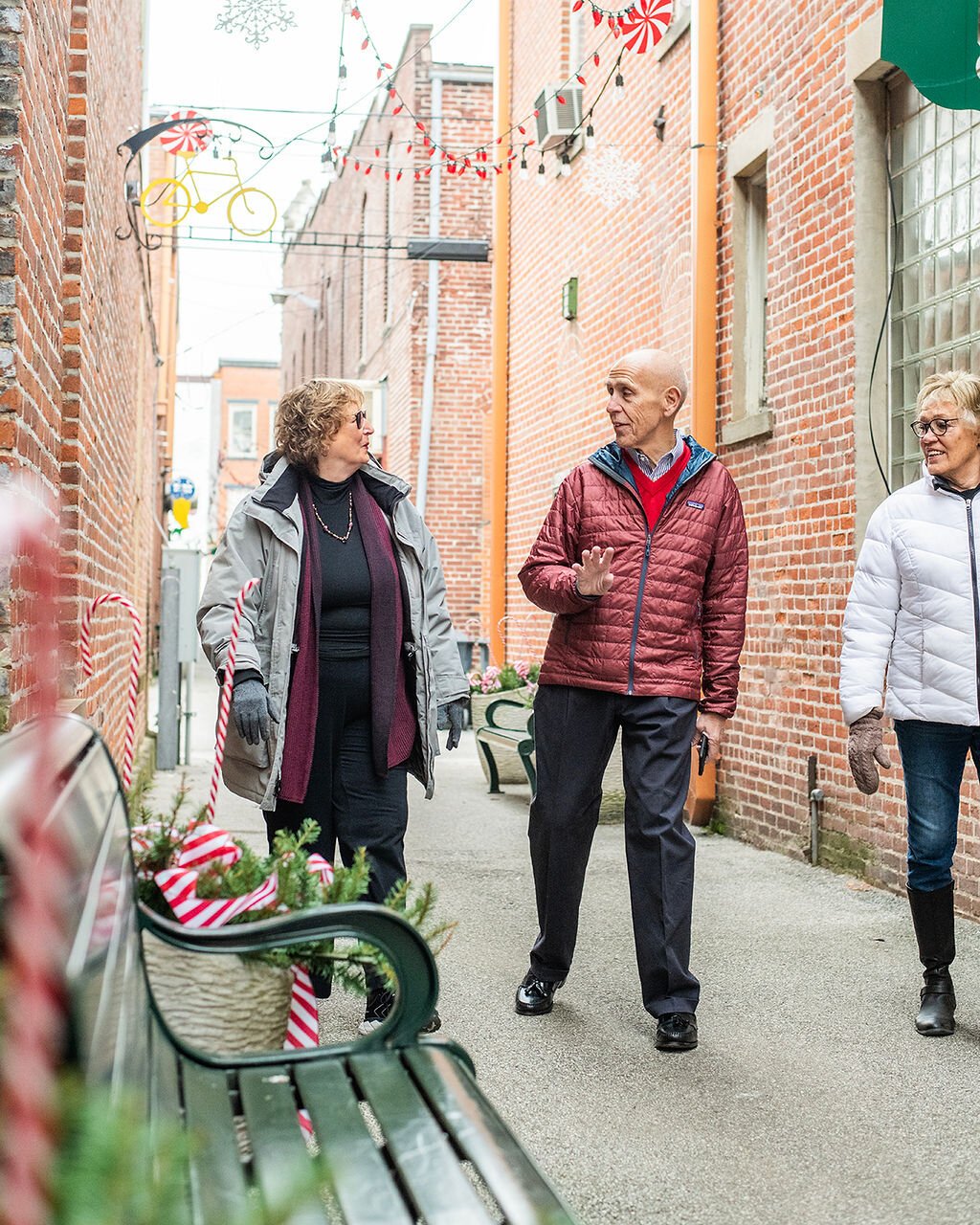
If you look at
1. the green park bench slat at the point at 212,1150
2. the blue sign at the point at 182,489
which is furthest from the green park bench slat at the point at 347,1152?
the blue sign at the point at 182,489

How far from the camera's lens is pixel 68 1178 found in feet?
4.33

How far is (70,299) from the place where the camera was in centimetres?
546

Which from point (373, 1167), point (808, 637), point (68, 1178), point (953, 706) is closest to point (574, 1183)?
point (373, 1167)

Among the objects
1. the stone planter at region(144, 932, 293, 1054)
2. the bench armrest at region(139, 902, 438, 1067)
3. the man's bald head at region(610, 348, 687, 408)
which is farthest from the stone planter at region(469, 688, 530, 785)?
the bench armrest at region(139, 902, 438, 1067)

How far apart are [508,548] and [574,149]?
4.09 meters

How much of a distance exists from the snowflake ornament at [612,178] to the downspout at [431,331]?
8.35 meters

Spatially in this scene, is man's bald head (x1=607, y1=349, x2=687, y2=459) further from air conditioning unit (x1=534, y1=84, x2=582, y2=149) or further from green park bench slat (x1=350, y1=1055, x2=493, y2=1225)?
air conditioning unit (x1=534, y1=84, x2=582, y2=149)

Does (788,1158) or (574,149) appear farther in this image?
(574,149)

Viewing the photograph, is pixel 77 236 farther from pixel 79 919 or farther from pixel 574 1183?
pixel 79 919

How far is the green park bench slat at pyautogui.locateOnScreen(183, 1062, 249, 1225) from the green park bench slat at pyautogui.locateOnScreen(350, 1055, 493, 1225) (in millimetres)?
216

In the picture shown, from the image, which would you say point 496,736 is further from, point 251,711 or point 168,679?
point 251,711

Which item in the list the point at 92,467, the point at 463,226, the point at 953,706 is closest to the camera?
the point at 953,706

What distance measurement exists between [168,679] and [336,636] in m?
7.07

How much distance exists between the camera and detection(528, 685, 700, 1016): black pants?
4.61 metres
